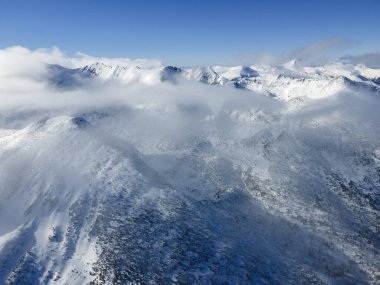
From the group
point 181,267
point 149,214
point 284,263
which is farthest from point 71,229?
point 284,263

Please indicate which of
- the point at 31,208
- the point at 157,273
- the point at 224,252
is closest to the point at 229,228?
the point at 224,252

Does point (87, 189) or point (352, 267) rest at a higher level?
point (87, 189)

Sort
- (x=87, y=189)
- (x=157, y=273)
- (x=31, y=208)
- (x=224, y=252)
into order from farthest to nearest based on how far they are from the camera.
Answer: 1. (x=87, y=189)
2. (x=31, y=208)
3. (x=224, y=252)
4. (x=157, y=273)

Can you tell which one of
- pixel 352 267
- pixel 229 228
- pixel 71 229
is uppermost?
pixel 71 229

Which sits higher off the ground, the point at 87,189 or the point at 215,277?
the point at 87,189

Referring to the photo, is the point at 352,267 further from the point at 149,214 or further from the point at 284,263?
the point at 149,214

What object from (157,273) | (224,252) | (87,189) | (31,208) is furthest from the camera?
(87,189)

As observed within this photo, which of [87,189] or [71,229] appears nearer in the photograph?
[71,229]

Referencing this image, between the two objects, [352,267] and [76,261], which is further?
[352,267]

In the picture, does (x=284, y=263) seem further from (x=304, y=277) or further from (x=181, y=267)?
(x=181, y=267)
